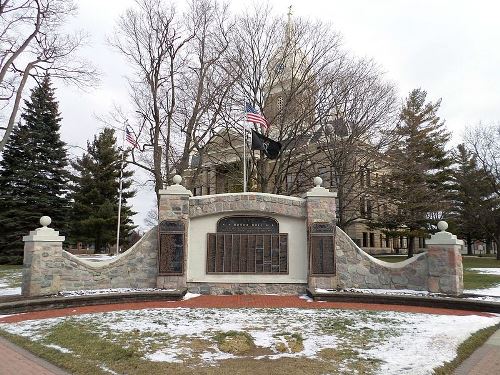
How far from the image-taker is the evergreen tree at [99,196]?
110 ft

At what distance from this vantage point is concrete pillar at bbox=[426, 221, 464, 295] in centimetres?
1169

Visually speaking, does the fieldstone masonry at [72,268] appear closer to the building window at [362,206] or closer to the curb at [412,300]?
the curb at [412,300]

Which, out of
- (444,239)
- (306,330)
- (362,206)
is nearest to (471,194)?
(362,206)

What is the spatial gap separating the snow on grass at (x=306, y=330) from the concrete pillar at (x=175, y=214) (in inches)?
111

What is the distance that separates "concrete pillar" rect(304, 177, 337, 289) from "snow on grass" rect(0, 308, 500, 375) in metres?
2.70

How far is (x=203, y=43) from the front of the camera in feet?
70.1

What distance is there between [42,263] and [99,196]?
949 inches

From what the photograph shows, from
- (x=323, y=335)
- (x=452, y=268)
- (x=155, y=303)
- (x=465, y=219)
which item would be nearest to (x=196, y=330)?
(x=323, y=335)

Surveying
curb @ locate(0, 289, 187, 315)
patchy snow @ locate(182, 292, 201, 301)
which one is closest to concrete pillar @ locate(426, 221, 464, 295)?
patchy snow @ locate(182, 292, 201, 301)

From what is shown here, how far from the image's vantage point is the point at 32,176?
97.6 ft

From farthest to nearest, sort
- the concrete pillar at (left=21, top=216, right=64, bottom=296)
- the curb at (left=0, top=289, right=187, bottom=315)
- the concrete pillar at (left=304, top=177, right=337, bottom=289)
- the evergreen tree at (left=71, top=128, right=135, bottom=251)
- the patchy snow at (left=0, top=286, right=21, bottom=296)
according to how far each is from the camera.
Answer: the evergreen tree at (left=71, top=128, right=135, bottom=251)
the concrete pillar at (left=304, top=177, right=337, bottom=289)
the patchy snow at (left=0, top=286, right=21, bottom=296)
the concrete pillar at (left=21, top=216, right=64, bottom=296)
the curb at (left=0, top=289, right=187, bottom=315)

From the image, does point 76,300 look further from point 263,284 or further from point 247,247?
point 263,284

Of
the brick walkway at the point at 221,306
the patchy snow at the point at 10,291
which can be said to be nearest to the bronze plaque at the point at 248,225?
the brick walkway at the point at 221,306

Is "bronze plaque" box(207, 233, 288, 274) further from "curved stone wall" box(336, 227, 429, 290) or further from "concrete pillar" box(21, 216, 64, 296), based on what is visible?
"concrete pillar" box(21, 216, 64, 296)
